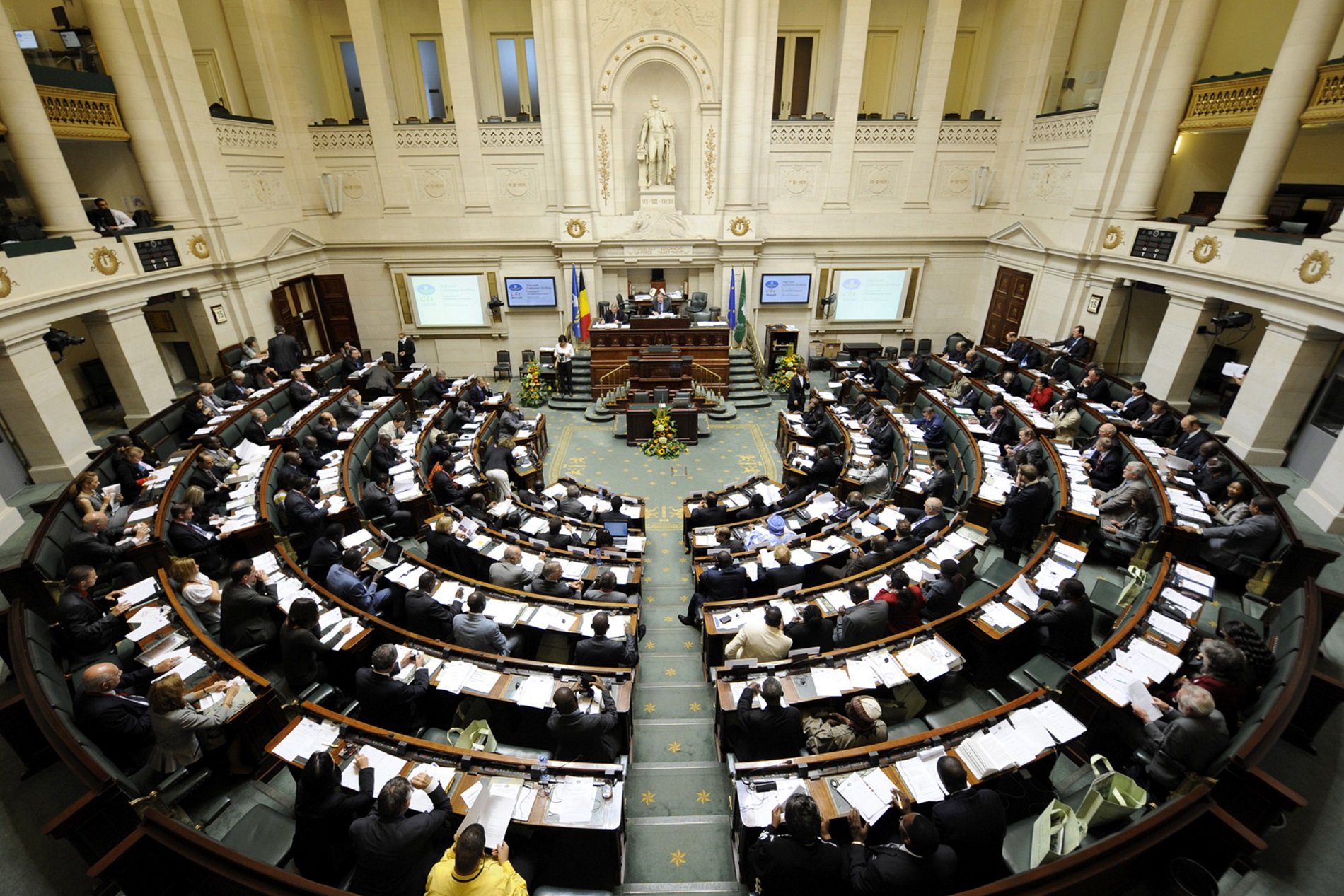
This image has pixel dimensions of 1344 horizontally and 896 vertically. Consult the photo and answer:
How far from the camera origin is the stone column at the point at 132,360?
10977mm

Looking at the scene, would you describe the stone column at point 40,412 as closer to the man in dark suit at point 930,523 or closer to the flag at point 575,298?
the flag at point 575,298

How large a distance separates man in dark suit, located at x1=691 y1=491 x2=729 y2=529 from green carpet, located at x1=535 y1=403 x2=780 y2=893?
0.64 meters

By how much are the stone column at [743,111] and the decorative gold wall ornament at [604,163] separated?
329cm

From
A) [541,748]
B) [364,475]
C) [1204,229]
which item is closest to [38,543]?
[364,475]

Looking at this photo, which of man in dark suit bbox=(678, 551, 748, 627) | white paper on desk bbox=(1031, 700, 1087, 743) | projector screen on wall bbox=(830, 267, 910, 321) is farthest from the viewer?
projector screen on wall bbox=(830, 267, 910, 321)

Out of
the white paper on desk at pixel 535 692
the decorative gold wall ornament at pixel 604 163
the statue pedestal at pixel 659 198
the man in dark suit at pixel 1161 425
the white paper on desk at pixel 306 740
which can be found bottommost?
the white paper on desk at pixel 535 692

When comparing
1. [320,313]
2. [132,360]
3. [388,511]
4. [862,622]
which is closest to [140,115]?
[132,360]

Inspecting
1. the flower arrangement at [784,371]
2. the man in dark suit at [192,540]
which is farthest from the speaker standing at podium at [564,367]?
the man in dark suit at [192,540]

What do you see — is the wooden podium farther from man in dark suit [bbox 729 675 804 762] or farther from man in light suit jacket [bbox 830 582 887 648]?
man in dark suit [bbox 729 675 804 762]

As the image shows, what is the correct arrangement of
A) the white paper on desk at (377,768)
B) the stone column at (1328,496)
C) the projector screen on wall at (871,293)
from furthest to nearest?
1. the projector screen on wall at (871,293)
2. the stone column at (1328,496)
3. the white paper on desk at (377,768)

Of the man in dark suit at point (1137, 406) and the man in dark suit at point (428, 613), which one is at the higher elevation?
the man in dark suit at point (1137, 406)

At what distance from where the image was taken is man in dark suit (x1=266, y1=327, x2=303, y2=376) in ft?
45.0

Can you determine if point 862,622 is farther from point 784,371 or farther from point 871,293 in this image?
point 871,293

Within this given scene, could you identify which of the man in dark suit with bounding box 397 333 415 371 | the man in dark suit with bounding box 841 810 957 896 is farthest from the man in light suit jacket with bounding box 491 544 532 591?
the man in dark suit with bounding box 397 333 415 371
